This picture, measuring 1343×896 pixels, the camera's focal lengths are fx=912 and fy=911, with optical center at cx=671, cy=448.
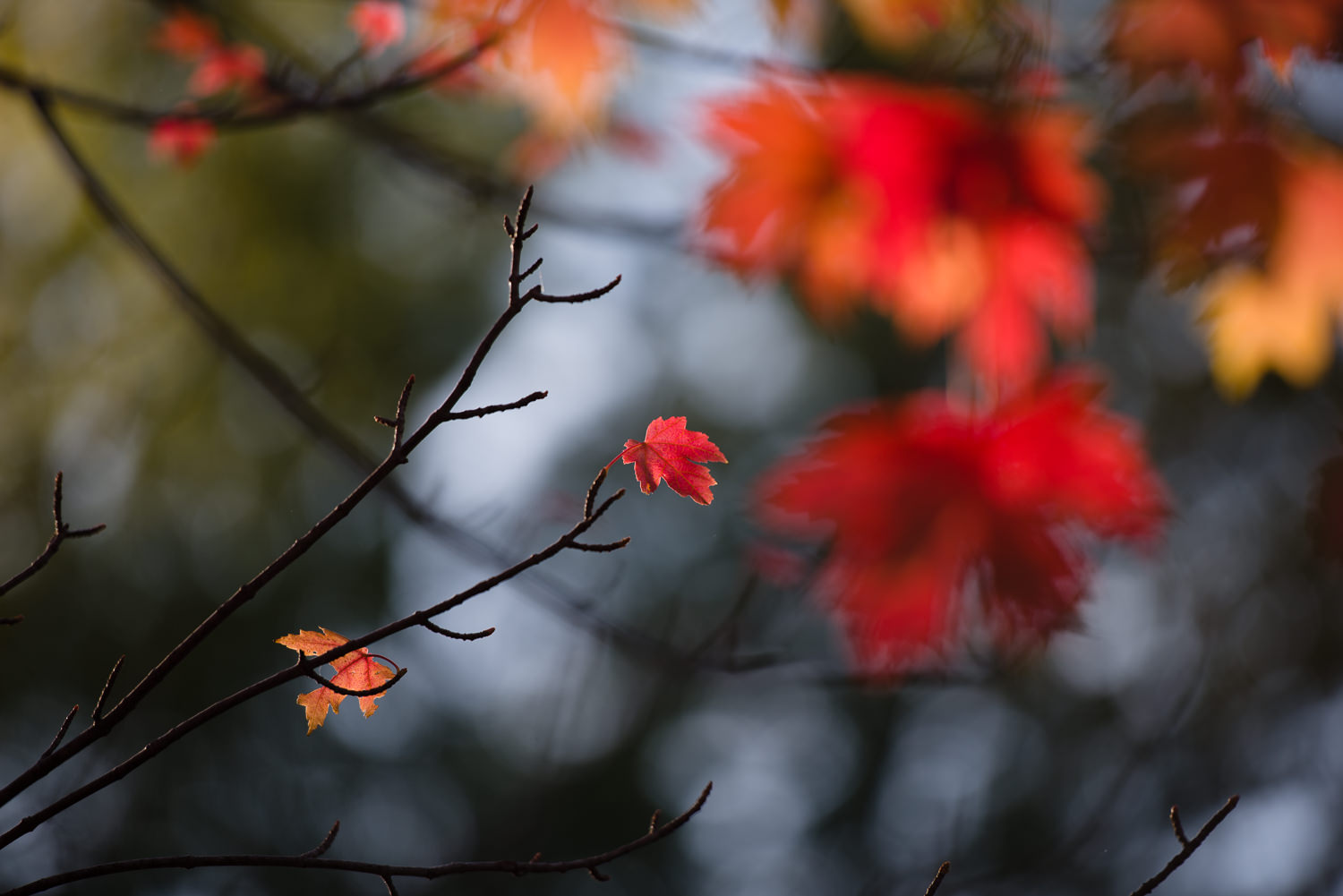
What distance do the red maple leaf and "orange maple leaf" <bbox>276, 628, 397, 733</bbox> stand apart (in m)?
0.16

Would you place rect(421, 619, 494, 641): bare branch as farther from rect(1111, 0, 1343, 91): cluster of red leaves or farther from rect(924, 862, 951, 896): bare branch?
rect(1111, 0, 1343, 91): cluster of red leaves

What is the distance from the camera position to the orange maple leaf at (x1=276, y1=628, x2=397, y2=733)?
0.44m

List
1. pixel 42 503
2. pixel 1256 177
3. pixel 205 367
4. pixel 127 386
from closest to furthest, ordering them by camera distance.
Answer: pixel 1256 177
pixel 42 503
pixel 127 386
pixel 205 367

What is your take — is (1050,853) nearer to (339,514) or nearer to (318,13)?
(339,514)

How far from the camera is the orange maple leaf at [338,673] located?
44 cm

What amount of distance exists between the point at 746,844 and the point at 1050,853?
102 inches

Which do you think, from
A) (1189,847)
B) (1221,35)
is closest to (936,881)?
(1189,847)

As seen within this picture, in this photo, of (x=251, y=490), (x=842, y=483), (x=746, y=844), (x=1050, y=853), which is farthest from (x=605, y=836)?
(x=842, y=483)

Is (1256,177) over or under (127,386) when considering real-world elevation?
under

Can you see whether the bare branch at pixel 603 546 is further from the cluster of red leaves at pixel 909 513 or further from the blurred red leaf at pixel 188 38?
the blurred red leaf at pixel 188 38

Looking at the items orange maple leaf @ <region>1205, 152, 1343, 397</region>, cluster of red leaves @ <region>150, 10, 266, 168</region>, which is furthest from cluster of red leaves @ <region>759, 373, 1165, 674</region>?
cluster of red leaves @ <region>150, 10, 266, 168</region>

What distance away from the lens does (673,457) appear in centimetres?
45

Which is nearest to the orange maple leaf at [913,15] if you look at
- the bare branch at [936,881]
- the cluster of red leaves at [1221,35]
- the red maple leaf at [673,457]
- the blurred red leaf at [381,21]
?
the cluster of red leaves at [1221,35]

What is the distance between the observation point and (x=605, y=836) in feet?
11.9
